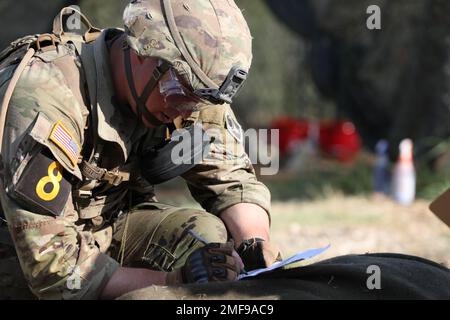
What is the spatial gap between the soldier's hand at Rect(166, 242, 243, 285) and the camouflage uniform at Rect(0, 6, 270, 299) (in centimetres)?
26

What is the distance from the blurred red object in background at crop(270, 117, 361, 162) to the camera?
13375 millimetres

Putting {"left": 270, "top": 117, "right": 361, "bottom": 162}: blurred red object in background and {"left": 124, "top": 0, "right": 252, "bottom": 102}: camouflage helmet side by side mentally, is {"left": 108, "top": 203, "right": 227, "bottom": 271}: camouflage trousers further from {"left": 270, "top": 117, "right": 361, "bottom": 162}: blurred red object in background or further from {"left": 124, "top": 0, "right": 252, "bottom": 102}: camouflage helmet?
{"left": 270, "top": 117, "right": 361, "bottom": 162}: blurred red object in background

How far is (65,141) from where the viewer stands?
307cm

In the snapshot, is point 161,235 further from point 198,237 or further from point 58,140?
point 58,140

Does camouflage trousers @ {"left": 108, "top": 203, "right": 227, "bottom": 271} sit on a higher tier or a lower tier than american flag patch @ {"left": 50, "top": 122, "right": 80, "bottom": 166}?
lower

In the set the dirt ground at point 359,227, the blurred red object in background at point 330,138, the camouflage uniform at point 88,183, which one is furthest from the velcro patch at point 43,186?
the blurred red object in background at point 330,138

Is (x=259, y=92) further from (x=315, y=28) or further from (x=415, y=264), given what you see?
(x=415, y=264)

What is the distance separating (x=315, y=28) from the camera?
11.2 metres

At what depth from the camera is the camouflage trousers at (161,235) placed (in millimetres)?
3729

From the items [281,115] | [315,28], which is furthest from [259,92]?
[315,28]

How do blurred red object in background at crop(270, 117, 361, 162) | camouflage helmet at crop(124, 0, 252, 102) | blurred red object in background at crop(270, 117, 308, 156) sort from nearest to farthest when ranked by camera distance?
1. camouflage helmet at crop(124, 0, 252, 102)
2. blurred red object in background at crop(270, 117, 361, 162)
3. blurred red object in background at crop(270, 117, 308, 156)

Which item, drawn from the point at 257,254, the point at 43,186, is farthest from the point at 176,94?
the point at 257,254

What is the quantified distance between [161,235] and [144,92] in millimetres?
779

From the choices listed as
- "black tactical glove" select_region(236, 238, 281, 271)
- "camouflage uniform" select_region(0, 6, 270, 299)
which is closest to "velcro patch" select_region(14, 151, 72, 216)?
"camouflage uniform" select_region(0, 6, 270, 299)
